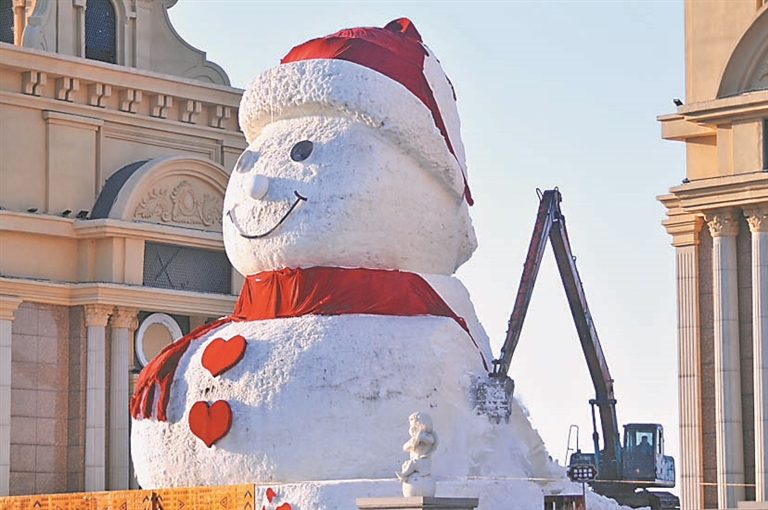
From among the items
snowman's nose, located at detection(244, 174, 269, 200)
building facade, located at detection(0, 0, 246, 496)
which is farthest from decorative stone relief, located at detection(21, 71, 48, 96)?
snowman's nose, located at detection(244, 174, 269, 200)

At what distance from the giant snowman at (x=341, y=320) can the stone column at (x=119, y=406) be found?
801 cm

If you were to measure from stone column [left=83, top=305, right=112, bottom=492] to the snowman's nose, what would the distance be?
870 cm

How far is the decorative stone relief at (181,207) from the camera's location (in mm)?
27234

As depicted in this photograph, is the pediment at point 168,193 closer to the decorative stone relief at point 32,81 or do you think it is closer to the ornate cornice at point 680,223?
the decorative stone relief at point 32,81

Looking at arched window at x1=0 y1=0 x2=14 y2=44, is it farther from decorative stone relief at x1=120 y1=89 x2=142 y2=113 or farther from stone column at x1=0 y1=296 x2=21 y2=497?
stone column at x1=0 y1=296 x2=21 y2=497

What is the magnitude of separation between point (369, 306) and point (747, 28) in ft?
17.9

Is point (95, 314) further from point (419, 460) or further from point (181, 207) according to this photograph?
point (419, 460)

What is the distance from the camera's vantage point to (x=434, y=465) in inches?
682

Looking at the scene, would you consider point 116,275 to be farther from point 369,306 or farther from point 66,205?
point 369,306

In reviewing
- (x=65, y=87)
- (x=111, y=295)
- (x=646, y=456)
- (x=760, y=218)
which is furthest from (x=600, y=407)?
(x=65, y=87)

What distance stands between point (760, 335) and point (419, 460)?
526cm

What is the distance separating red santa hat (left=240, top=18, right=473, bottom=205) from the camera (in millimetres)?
18219

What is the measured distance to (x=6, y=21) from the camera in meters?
28.0

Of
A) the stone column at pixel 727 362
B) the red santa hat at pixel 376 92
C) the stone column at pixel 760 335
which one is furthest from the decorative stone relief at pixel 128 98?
the stone column at pixel 760 335
